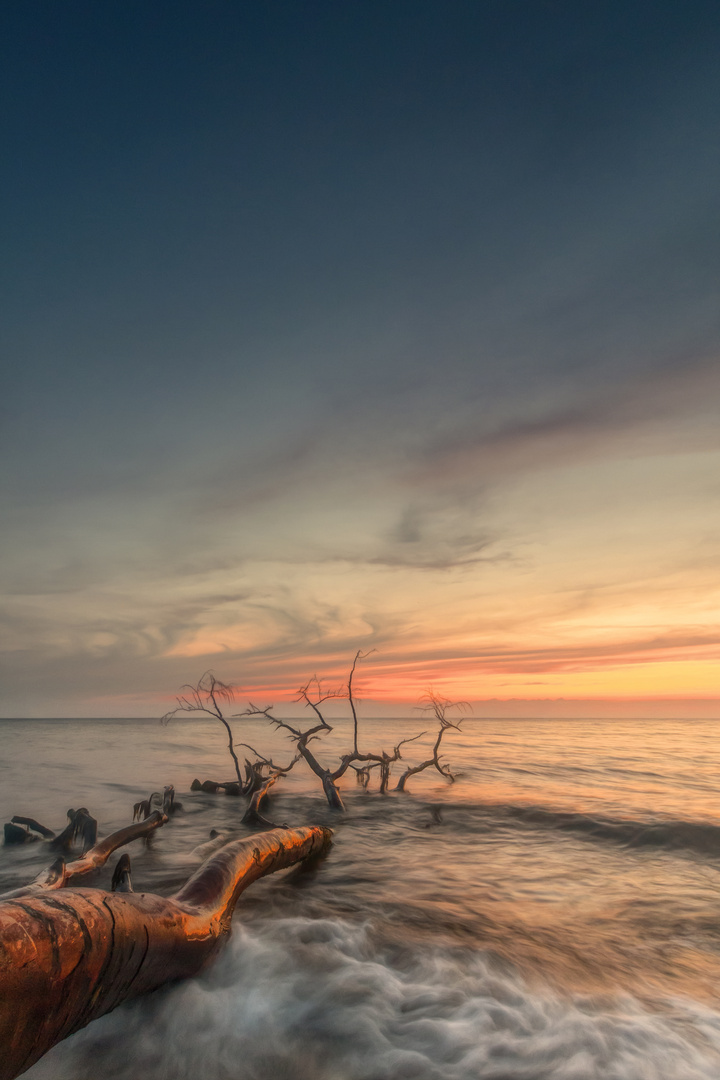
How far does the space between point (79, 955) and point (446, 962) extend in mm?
5711

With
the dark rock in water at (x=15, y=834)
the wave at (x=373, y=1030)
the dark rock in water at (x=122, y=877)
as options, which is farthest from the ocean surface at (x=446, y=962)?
the dark rock in water at (x=122, y=877)

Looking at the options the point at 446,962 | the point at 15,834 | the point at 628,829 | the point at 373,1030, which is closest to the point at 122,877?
the point at 373,1030

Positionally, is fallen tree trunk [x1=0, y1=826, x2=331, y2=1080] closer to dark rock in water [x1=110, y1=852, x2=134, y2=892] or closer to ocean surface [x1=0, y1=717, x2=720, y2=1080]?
ocean surface [x1=0, y1=717, x2=720, y2=1080]

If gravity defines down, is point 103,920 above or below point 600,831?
above

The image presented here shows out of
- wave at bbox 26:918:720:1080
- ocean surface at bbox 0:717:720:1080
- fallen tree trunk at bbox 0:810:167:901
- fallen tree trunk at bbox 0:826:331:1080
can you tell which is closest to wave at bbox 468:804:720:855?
ocean surface at bbox 0:717:720:1080

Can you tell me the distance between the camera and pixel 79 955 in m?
3.59

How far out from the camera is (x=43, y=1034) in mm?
3387

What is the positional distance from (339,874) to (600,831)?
10.1 m

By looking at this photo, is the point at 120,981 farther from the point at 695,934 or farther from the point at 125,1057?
the point at 695,934

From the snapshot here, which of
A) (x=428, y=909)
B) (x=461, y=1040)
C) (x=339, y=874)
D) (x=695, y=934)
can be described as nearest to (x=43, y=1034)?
(x=461, y=1040)

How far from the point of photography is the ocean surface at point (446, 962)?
16.7 feet

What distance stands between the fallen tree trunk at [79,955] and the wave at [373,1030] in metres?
0.51

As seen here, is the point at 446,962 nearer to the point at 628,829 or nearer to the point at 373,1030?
the point at 373,1030

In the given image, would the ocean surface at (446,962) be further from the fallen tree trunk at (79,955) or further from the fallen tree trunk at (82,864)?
the fallen tree trunk at (82,864)
